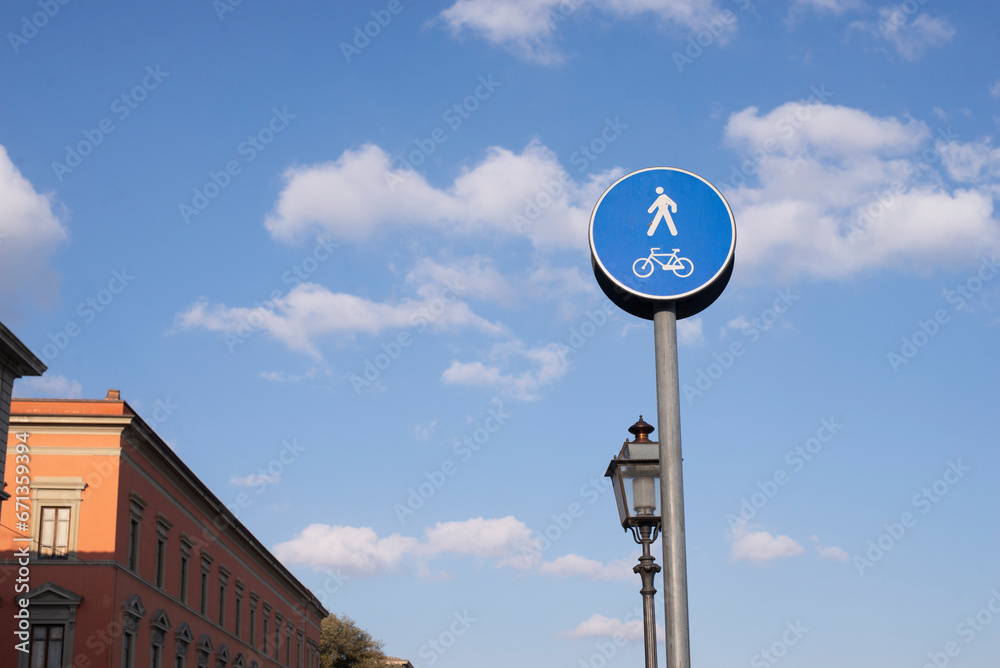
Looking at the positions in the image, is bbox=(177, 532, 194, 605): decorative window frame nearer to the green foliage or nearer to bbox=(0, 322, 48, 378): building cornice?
bbox=(0, 322, 48, 378): building cornice

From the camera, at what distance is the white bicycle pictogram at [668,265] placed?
5789 mm

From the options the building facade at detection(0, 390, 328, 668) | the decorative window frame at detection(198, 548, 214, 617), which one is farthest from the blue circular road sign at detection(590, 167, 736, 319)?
the decorative window frame at detection(198, 548, 214, 617)

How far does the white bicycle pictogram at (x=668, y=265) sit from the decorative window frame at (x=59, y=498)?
24.5 metres

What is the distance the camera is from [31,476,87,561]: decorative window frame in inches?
1056

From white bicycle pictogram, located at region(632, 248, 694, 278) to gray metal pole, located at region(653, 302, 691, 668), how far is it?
0.44m

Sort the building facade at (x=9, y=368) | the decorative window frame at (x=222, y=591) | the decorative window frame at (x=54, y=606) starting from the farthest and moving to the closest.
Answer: the decorative window frame at (x=222, y=591), the decorative window frame at (x=54, y=606), the building facade at (x=9, y=368)

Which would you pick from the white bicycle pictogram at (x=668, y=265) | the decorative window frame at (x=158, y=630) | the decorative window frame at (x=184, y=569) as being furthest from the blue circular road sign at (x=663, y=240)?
the decorative window frame at (x=184, y=569)

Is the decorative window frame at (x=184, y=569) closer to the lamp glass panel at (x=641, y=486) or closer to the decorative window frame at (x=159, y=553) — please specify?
the decorative window frame at (x=159, y=553)

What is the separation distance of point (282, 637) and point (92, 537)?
2530cm

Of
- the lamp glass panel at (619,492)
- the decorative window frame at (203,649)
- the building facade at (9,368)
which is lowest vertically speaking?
the lamp glass panel at (619,492)

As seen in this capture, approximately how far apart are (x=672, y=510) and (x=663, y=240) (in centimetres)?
153

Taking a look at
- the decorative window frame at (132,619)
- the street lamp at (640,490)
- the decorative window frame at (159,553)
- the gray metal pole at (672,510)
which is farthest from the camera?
the decorative window frame at (159,553)

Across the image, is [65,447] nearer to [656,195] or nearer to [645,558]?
[645,558]

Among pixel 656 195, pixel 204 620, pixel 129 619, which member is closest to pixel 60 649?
pixel 129 619
